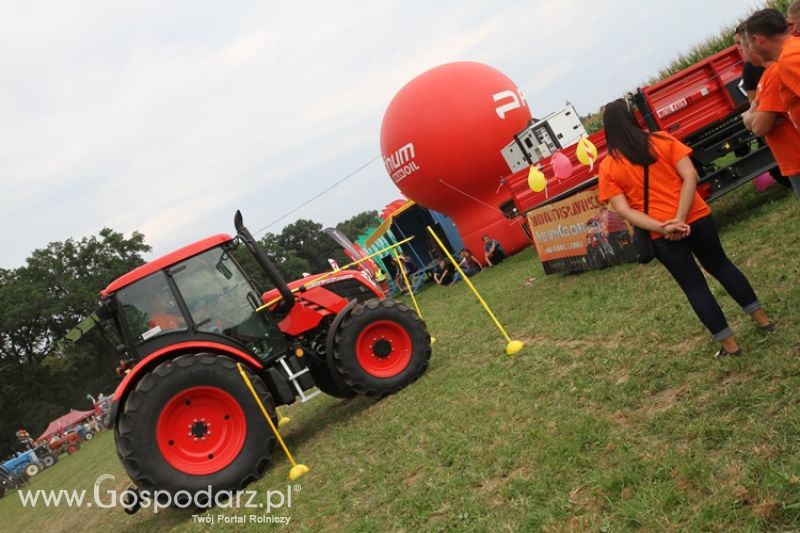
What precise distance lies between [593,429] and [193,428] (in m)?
3.69

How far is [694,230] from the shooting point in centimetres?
394

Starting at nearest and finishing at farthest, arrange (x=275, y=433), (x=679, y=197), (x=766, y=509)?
(x=766, y=509)
(x=679, y=197)
(x=275, y=433)

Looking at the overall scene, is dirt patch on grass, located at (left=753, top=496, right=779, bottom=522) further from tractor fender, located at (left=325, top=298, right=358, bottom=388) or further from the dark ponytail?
tractor fender, located at (left=325, top=298, right=358, bottom=388)

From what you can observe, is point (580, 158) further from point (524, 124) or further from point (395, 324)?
point (524, 124)

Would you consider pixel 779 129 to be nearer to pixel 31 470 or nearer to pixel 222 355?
pixel 222 355

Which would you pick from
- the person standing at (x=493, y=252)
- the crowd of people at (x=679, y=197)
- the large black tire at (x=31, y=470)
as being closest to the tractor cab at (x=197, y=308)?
the crowd of people at (x=679, y=197)

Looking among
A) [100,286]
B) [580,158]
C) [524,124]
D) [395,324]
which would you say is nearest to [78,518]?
[395,324]

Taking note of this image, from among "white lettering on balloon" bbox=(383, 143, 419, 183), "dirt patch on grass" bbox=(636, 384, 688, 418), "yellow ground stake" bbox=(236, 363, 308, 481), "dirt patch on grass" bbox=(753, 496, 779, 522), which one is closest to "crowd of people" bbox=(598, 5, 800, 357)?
"dirt patch on grass" bbox=(636, 384, 688, 418)

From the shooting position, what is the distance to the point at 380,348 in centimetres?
671

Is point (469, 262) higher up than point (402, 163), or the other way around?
point (402, 163)

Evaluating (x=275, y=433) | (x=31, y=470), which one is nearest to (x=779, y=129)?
(x=275, y=433)

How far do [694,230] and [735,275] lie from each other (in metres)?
0.41

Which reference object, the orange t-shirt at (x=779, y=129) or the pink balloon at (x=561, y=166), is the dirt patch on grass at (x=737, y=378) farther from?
the pink balloon at (x=561, y=166)

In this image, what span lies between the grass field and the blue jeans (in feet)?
0.81
